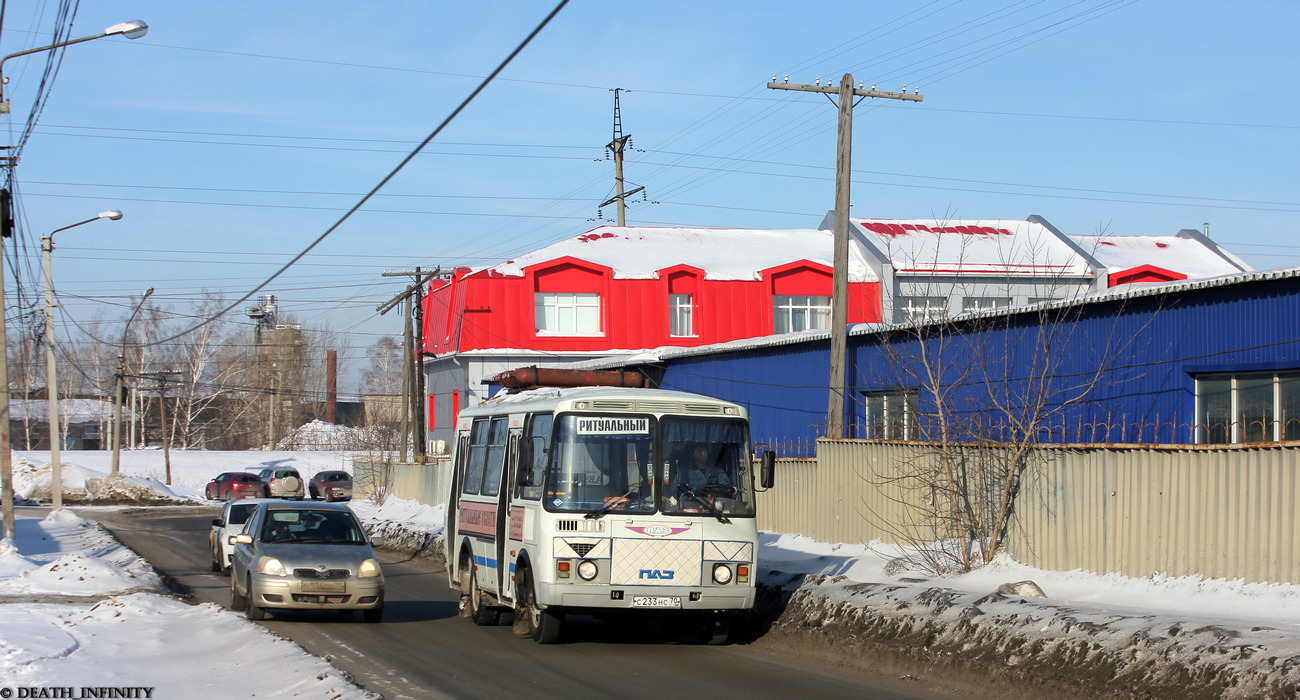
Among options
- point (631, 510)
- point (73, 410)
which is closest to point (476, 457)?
point (631, 510)

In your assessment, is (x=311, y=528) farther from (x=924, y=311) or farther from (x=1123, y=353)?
(x=1123, y=353)

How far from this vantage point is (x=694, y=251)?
5400cm

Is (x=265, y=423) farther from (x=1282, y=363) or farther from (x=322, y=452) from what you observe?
(x=1282, y=363)

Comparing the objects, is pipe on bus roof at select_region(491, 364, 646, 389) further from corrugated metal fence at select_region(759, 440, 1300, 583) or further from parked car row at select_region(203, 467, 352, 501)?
parked car row at select_region(203, 467, 352, 501)

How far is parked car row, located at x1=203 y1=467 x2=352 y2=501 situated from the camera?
55.4 meters

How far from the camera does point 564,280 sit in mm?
50938

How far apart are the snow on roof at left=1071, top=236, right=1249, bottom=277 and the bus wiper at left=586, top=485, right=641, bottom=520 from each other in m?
40.5

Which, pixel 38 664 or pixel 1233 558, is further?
pixel 1233 558

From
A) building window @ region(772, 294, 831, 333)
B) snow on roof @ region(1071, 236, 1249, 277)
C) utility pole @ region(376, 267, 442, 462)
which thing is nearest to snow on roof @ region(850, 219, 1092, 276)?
snow on roof @ region(1071, 236, 1249, 277)

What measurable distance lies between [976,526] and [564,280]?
36093 mm

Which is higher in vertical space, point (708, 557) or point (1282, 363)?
point (1282, 363)

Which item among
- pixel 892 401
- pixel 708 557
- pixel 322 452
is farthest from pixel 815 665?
pixel 322 452

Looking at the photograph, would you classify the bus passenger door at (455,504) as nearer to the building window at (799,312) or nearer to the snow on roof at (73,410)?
the building window at (799,312)

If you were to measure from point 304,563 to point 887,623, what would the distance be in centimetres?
735
